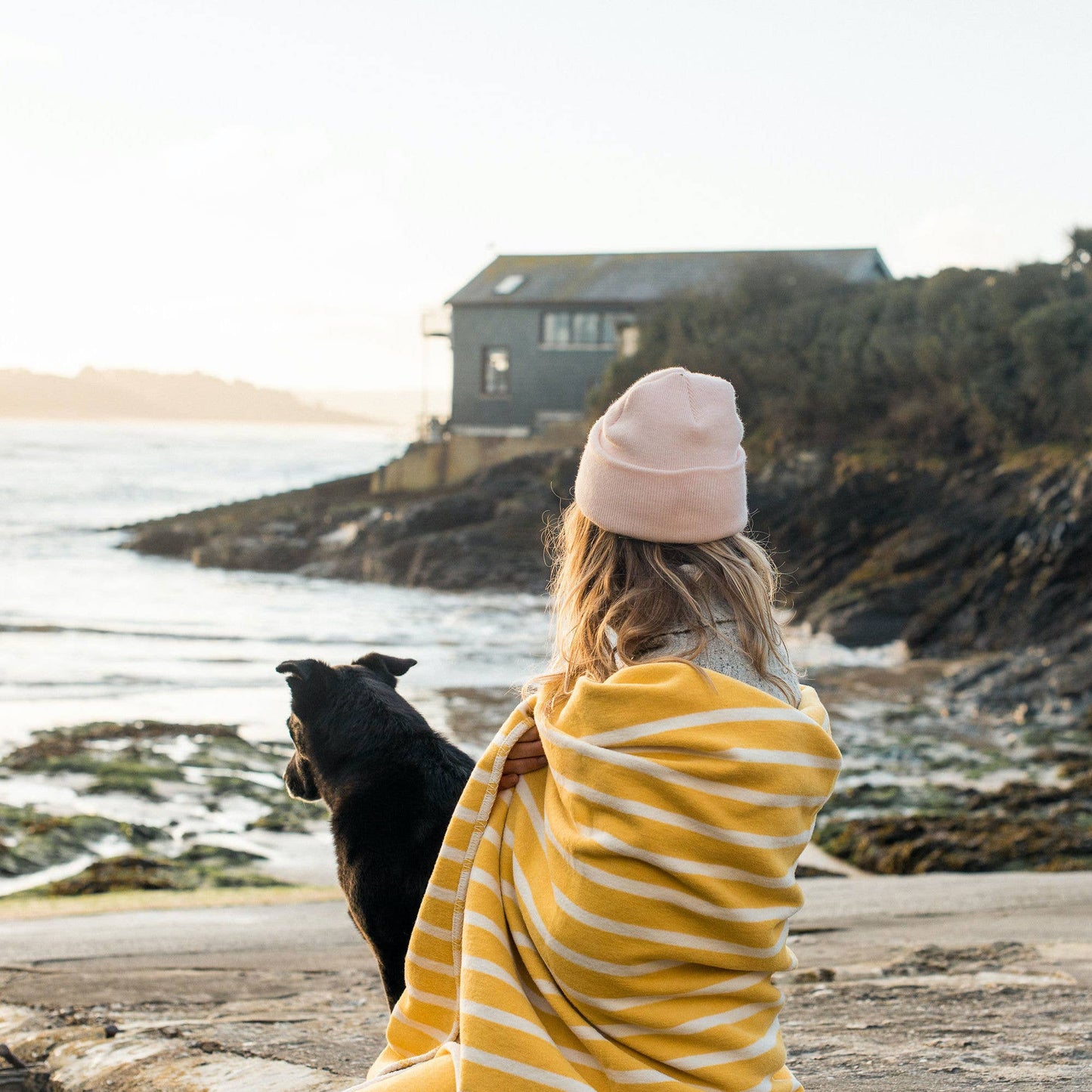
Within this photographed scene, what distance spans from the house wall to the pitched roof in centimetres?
68

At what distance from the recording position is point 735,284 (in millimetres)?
34469

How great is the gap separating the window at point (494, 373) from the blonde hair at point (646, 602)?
39177mm

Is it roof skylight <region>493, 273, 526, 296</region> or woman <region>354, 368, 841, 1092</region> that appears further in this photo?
roof skylight <region>493, 273, 526, 296</region>

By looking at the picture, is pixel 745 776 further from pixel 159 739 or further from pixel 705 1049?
pixel 159 739

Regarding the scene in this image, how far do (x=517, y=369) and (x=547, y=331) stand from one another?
5.41 ft

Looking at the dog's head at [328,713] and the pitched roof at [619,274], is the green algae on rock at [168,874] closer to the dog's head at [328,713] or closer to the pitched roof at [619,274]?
the dog's head at [328,713]

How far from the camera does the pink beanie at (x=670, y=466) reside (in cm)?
229

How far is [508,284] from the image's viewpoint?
4222cm

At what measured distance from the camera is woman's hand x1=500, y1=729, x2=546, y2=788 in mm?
2240

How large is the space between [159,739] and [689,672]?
37.3 ft

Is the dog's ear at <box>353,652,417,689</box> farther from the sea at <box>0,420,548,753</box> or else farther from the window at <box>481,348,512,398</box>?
the window at <box>481,348,512,398</box>

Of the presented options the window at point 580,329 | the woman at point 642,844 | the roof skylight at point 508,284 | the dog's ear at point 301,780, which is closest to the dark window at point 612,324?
the window at point 580,329

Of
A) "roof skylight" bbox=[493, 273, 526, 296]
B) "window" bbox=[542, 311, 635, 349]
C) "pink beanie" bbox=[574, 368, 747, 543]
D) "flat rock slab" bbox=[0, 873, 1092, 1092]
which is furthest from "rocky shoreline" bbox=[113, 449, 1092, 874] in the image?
"roof skylight" bbox=[493, 273, 526, 296]

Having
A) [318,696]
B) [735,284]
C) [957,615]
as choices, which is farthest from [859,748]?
[735,284]
